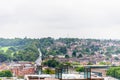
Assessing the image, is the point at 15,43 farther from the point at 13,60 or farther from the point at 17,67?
the point at 17,67

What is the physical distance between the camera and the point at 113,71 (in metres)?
63.4

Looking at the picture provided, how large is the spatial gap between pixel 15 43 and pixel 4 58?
232ft

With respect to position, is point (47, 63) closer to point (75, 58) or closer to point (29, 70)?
point (29, 70)

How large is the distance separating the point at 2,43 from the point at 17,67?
352 feet

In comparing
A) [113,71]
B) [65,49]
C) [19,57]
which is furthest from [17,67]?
[65,49]

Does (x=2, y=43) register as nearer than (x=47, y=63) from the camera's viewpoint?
No

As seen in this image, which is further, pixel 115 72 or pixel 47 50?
pixel 47 50

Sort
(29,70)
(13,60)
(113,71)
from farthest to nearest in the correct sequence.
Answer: (13,60) < (29,70) < (113,71)

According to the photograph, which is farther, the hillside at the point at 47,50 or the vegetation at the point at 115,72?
the hillside at the point at 47,50

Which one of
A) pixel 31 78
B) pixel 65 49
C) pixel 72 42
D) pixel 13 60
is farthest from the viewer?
pixel 72 42

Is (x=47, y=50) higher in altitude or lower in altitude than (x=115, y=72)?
higher

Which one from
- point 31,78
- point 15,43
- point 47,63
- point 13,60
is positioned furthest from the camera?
point 15,43

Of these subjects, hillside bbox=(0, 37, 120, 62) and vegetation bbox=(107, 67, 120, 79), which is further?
hillside bbox=(0, 37, 120, 62)

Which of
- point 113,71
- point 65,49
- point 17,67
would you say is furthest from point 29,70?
point 65,49
